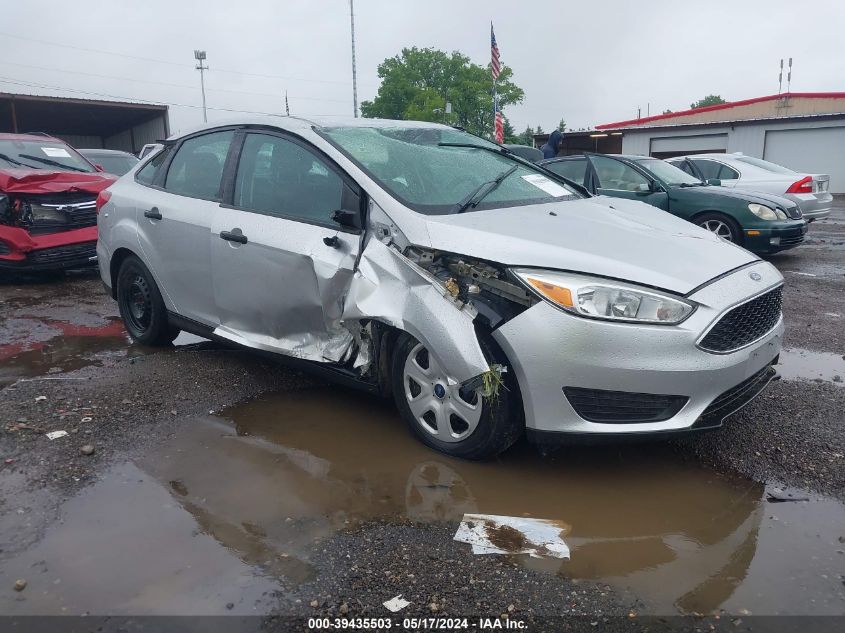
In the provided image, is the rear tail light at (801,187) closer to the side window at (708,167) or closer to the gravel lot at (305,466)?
the side window at (708,167)

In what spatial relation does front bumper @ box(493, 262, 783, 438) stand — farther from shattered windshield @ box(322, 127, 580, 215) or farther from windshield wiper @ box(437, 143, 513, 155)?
windshield wiper @ box(437, 143, 513, 155)

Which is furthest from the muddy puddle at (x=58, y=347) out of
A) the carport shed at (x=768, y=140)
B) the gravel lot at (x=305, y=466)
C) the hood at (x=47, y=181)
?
the carport shed at (x=768, y=140)

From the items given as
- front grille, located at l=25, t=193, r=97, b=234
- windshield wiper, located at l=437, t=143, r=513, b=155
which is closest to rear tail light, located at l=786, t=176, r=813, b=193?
windshield wiper, located at l=437, t=143, r=513, b=155

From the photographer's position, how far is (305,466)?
3.53m

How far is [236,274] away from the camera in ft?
14.0

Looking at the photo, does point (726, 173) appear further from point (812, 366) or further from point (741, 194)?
point (812, 366)

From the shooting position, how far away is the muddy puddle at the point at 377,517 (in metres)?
2.54

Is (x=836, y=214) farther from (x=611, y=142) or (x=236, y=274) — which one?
(x=236, y=274)

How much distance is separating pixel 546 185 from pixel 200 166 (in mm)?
2348

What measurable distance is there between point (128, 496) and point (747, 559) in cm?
266

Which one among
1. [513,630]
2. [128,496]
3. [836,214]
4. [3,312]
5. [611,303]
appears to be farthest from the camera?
[836,214]

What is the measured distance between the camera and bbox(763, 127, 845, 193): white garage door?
27297 mm

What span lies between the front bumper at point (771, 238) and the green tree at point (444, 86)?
60.6 m

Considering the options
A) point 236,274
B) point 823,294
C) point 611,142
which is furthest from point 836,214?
point 236,274
